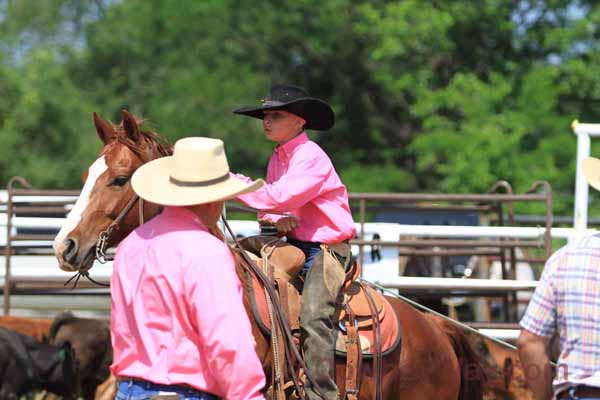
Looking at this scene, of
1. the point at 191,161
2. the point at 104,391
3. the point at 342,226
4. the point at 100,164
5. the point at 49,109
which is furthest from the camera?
the point at 49,109

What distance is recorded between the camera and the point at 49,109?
25891 mm

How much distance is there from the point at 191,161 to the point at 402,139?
→ 2010 centimetres

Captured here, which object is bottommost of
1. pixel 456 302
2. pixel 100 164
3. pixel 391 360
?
pixel 456 302

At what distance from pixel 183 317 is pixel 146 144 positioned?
225 cm

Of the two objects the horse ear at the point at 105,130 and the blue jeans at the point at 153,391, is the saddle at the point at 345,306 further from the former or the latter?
the blue jeans at the point at 153,391

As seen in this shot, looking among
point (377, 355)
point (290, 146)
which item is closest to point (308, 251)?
point (290, 146)

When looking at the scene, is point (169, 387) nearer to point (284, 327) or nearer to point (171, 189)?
point (171, 189)

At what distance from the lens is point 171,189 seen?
144 inches

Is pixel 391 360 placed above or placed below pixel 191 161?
below

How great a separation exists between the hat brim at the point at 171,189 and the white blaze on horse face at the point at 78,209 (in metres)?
1.43

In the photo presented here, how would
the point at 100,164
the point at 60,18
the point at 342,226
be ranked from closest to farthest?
the point at 100,164 < the point at 342,226 < the point at 60,18

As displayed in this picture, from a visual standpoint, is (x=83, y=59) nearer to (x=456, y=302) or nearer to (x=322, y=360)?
(x=456, y=302)

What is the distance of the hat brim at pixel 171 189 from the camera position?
11.7 ft

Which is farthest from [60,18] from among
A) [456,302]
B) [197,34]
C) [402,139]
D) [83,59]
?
[456,302]
